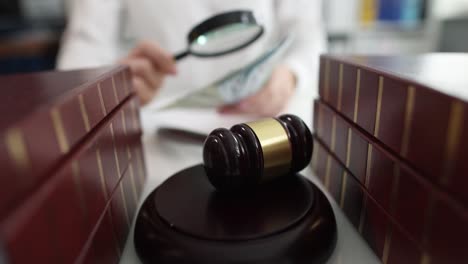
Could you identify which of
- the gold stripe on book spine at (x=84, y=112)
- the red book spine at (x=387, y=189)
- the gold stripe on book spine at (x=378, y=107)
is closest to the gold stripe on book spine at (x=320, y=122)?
the red book spine at (x=387, y=189)

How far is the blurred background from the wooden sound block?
1.40 m

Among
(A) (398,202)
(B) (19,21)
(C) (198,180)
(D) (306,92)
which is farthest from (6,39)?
(A) (398,202)

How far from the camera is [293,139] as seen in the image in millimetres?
274

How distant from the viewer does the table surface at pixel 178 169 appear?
25 cm

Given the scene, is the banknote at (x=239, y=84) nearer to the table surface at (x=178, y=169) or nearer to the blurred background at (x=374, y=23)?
the table surface at (x=178, y=169)

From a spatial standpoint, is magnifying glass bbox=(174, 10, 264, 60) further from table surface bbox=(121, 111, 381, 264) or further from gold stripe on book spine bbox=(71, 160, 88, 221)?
gold stripe on book spine bbox=(71, 160, 88, 221)

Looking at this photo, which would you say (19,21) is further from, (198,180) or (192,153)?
(198,180)

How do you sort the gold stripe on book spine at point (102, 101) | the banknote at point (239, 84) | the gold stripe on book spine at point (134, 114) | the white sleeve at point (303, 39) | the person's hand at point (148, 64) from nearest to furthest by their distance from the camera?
the gold stripe on book spine at point (102, 101)
the gold stripe on book spine at point (134, 114)
the banknote at point (239, 84)
the person's hand at point (148, 64)
the white sleeve at point (303, 39)

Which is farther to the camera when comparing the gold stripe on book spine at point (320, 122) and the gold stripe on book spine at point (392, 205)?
the gold stripe on book spine at point (320, 122)

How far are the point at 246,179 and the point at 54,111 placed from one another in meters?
0.13

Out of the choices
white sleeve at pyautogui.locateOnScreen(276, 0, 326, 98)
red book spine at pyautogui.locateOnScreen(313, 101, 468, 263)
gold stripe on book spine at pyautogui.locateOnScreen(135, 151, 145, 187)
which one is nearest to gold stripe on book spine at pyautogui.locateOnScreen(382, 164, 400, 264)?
red book spine at pyautogui.locateOnScreen(313, 101, 468, 263)

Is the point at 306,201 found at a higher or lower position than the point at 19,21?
lower

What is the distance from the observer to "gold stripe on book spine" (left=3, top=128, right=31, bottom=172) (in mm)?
135

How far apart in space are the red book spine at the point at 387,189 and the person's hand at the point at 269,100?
20 cm
